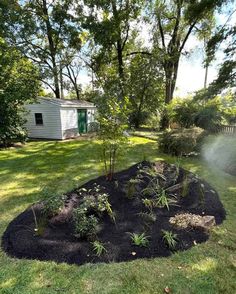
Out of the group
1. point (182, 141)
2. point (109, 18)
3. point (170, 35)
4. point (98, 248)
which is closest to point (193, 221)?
point (98, 248)

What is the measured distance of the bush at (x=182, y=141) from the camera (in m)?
7.77

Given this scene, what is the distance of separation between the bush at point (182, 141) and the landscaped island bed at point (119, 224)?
11.1 ft

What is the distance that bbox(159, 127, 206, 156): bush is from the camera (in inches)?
306

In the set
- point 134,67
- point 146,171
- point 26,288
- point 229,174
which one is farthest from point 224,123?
point 26,288

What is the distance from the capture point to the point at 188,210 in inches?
149

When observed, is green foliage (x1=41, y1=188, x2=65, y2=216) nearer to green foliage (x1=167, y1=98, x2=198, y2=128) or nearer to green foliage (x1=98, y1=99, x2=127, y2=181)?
green foliage (x1=98, y1=99, x2=127, y2=181)

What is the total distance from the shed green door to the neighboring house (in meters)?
0.16

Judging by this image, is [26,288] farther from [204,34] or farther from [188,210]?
[204,34]

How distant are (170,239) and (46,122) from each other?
38.9 feet

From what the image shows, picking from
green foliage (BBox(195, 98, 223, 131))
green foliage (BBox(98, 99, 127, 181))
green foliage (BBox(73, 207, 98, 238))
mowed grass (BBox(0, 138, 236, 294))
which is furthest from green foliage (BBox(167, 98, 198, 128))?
green foliage (BBox(73, 207, 98, 238))

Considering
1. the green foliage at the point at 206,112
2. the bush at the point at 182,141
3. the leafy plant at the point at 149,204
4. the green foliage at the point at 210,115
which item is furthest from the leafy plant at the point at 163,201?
the green foliage at the point at 210,115

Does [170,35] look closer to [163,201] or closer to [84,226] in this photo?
[163,201]

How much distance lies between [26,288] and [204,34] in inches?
759

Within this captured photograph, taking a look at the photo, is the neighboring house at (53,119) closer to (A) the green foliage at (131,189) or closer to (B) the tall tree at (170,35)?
(B) the tall tree at (170,35)
